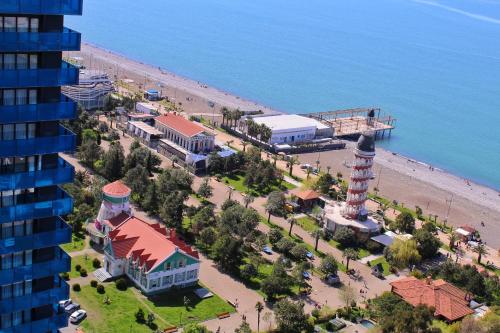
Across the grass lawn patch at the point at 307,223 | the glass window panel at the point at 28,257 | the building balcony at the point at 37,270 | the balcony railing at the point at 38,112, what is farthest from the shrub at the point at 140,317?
the balcony railing at the point at 38,112

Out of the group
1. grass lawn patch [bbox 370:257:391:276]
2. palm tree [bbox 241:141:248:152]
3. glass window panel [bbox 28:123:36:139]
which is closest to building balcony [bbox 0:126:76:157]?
glass window panel [bbox 28:123:36:139]

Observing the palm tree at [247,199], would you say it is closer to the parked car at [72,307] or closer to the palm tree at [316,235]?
the palm tree at [316,235]

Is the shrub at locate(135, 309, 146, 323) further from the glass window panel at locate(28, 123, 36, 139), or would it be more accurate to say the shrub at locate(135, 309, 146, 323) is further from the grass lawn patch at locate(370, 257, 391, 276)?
the glass window panel at locate(28, 123, 36, 139)

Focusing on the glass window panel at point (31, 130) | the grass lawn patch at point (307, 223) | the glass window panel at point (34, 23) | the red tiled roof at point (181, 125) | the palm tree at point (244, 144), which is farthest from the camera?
the palm tree at point (244, 144)

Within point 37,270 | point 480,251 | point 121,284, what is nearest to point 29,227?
point 37,270

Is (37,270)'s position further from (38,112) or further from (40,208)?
(38,112)

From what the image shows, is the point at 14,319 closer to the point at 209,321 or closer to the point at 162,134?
the point at 209,321
